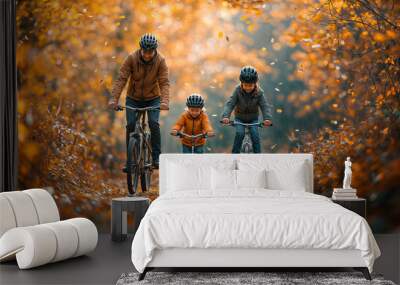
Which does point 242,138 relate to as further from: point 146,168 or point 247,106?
Result: point 146,168

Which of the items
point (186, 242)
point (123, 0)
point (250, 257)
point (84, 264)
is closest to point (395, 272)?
point (250, 257)

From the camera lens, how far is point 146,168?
7.60 m

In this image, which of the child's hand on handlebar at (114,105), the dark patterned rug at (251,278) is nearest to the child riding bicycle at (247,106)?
the child's hand on handlebar at (114,105)

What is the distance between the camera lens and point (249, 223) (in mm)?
4844

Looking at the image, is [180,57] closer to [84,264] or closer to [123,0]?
[123,0]

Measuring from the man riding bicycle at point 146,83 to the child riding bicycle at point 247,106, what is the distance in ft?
2.70

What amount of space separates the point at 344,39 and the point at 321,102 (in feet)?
2.66

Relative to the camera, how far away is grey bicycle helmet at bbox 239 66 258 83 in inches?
299

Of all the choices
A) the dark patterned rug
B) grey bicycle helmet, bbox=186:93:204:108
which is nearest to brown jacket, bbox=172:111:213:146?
grey bicycle helmet, bbox=186:93:204:108

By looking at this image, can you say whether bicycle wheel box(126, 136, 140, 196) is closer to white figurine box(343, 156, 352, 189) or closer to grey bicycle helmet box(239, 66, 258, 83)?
grey bicycle helmet box(239, 66, 258, 83)

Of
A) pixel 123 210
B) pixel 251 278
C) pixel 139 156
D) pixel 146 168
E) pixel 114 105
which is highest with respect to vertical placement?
pixel 114 105

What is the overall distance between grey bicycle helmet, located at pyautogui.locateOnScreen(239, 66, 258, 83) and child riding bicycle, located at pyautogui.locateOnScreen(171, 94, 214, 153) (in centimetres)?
57

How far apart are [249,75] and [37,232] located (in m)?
3.40

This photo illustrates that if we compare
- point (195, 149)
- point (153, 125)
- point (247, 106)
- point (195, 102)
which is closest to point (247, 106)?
point (247, 106)
